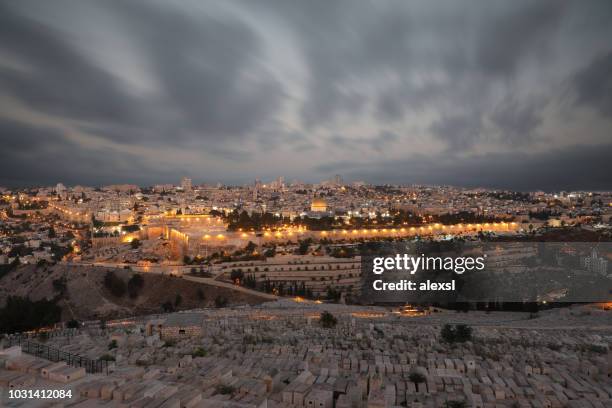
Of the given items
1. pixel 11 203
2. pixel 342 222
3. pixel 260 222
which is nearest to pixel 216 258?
pixel 260 222

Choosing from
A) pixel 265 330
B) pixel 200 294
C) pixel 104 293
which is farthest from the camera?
pixel 104 293

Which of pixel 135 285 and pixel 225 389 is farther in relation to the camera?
pixel 135 285

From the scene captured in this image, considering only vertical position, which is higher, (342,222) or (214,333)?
(342,222)

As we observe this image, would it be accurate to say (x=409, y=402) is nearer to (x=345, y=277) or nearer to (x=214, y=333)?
(x=214, y=333)

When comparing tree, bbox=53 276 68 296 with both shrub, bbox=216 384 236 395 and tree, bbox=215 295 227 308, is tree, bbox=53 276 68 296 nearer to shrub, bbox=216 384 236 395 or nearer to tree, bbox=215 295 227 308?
tree, bbox=215 295 227 308

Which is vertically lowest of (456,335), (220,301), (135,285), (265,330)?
(220,301)

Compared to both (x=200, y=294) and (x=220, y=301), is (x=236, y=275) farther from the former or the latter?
(x=220, y=301)

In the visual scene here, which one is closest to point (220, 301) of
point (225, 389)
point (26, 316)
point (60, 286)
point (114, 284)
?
point (114, 284)

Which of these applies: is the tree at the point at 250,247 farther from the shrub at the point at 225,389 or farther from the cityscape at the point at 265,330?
the shrub at the point at 225,389
